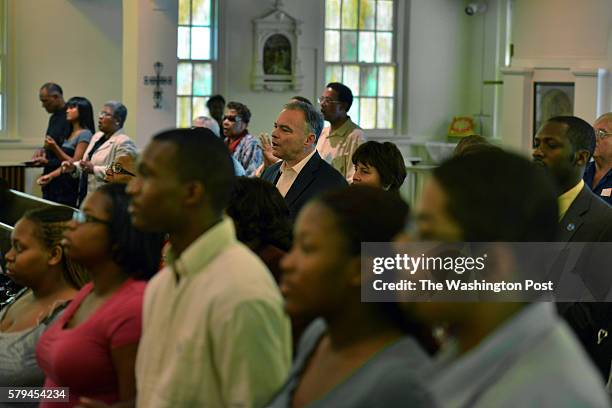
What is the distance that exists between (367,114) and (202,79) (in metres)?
2.46

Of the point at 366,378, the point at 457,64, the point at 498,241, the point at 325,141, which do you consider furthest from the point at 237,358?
the point at 457,64

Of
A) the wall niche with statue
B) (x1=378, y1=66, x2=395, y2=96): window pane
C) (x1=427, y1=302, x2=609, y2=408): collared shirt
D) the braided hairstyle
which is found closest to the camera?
(x1=427, y1=302, x2=609, y2=408): collared shirt

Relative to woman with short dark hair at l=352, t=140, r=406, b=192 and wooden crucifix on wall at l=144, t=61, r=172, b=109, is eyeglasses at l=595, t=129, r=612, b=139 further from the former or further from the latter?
wooden crucifix on wall at l=144, t=61, r=172, b=109

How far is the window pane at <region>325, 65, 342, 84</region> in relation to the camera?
53.0ft

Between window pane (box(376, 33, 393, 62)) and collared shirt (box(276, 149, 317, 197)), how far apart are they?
10.3 m

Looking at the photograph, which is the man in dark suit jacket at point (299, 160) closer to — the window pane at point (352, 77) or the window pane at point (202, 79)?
the window pane at point (202, 79)

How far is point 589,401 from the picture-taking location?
1.73 m

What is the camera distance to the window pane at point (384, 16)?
1636 centimetres

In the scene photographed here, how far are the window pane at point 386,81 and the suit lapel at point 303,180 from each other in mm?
10360

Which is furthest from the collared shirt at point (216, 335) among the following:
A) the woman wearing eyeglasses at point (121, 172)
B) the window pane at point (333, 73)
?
the window pane at point (333, 73)

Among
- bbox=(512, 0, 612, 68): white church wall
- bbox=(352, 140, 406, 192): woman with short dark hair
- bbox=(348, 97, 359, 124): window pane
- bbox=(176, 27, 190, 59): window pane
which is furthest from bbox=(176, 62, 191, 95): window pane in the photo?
bbox=(352, 140, 406, 192): woman with short dark hair

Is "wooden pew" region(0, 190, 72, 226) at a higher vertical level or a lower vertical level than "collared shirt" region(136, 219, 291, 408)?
lower

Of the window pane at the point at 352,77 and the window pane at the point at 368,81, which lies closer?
the window pane at the point at 352,77

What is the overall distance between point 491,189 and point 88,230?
186 centimetres
